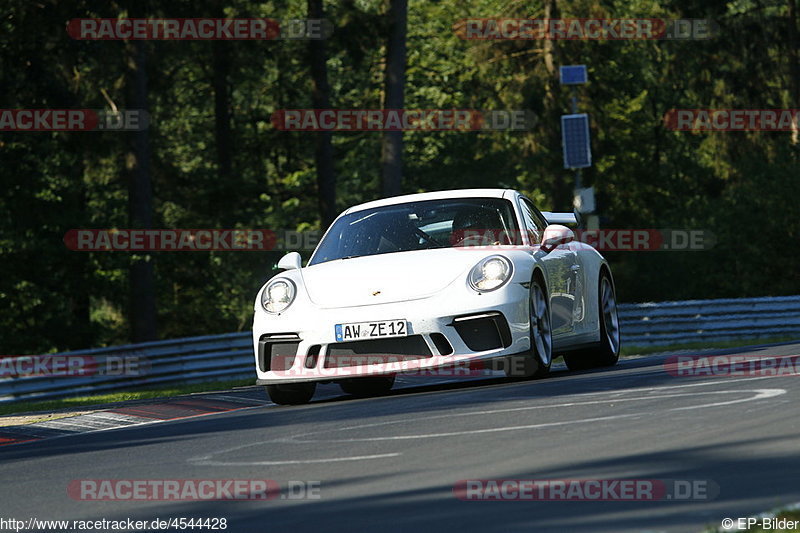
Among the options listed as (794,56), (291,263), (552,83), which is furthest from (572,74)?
(794,56)

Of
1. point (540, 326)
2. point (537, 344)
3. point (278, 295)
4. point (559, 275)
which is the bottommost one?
point (537, 344)

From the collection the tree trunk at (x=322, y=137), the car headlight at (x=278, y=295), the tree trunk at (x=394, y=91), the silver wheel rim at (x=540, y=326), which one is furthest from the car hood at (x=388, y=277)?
the tree trunk at (x=322, y=137)

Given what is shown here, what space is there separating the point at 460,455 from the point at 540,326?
4193 millimetres

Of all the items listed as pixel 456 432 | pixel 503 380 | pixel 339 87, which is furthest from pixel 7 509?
pixel 339 87

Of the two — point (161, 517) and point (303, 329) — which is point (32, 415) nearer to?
point (303, 329)

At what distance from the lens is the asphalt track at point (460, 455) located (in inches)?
225

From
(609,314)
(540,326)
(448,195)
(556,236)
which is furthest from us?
(609,314)

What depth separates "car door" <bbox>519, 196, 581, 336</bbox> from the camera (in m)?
12.0

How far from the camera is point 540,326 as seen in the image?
11.4m

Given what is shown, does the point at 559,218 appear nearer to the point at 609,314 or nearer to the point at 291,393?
the point at 609,314

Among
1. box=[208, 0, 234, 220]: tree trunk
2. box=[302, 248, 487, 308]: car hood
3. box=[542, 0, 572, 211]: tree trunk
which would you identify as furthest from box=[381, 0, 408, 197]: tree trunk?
box=[302, 248, 487, 308]: car hood

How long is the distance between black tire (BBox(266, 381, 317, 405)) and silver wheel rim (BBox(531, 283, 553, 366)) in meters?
1.75

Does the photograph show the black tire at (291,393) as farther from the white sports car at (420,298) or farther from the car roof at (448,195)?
the car roof at (448,195)

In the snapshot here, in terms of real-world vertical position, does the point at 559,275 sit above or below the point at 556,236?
below
